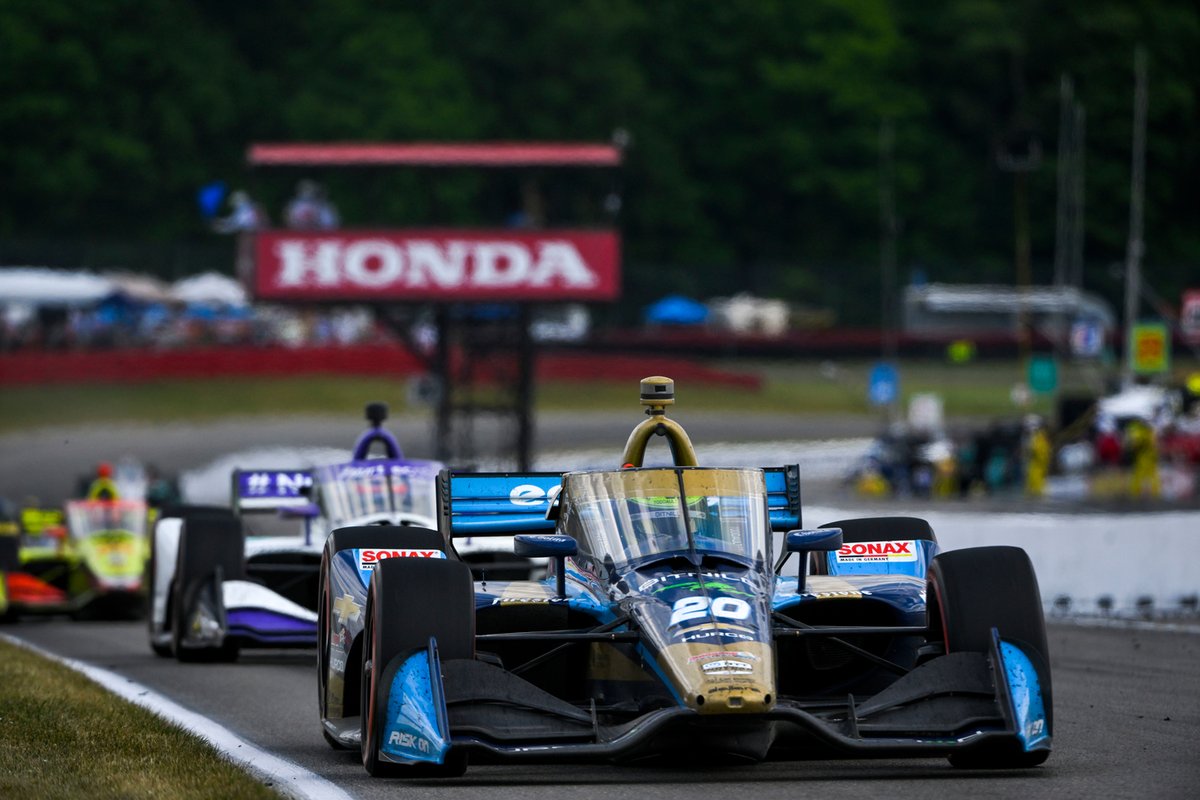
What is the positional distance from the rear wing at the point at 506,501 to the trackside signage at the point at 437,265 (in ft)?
86.5

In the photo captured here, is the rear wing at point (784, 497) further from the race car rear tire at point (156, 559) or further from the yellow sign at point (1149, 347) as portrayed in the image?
the yellow sign at point (1149, 347)

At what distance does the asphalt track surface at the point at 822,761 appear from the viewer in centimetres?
793

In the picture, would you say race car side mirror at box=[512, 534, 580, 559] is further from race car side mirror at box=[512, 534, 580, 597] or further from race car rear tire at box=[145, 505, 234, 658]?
race car rear tire at box=[145, 505, 234, 658]

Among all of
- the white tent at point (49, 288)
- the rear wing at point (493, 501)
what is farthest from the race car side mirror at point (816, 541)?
the white tent at point (49, 288)

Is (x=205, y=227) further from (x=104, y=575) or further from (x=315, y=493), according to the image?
(x=315, y=493)

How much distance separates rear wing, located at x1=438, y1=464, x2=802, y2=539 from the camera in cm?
998

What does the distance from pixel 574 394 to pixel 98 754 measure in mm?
47035

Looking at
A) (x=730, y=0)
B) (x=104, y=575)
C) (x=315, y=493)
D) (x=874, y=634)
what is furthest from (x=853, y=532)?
(x=730, y=0)

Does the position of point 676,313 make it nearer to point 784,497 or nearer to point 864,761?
point 784,497

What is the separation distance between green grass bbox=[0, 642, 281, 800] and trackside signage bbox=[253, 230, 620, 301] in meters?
24.8

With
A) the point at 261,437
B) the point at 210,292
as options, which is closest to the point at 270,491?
Result: the point at 261,437

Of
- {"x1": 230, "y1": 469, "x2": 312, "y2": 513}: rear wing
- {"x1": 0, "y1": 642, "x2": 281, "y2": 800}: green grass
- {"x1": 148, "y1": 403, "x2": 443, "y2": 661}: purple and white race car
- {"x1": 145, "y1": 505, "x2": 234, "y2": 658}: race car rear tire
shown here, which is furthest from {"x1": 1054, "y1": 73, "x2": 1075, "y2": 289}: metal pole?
{"x1": 0, "y1": 642, "x2": 281, "y2": 800}: green grass

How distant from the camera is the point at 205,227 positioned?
75812mm

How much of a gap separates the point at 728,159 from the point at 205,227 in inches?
737
